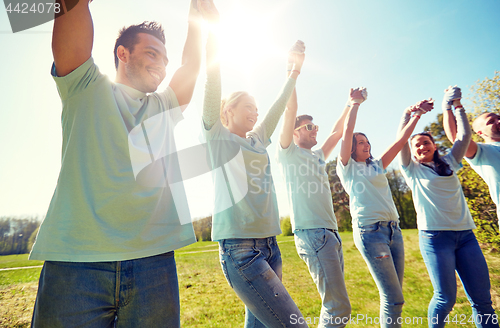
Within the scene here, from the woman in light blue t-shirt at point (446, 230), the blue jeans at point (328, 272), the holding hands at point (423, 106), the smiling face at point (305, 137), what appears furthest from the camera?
the holding hands at point (423, 106)

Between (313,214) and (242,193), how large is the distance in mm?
Result: 1078

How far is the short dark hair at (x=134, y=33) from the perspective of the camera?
158 cm

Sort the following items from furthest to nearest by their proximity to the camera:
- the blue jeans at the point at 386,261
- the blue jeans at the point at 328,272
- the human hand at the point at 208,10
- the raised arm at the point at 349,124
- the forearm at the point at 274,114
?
the raised arm at the point at 349,124 < the blue jeans at the point at 386,261 < the forearm at the point at 274,114 < the blue jeans at the point at 328,272 < the human hand at the point at 208,10

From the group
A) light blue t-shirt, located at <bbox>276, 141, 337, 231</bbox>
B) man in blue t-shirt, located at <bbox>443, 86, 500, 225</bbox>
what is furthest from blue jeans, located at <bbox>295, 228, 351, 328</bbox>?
man in blue t-shirt, located at <bbox>443, 86, 500, 225</bbox>

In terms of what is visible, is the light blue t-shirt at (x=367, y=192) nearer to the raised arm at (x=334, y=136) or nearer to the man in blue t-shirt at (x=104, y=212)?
the raised arm at (x=334, y=136)

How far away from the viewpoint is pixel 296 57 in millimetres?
2838

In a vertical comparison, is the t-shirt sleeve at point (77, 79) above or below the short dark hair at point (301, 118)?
below

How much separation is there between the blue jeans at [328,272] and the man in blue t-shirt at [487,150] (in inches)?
95.7

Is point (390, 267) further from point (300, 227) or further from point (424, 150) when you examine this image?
point (424, 150)

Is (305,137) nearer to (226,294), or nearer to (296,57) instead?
(296,57)

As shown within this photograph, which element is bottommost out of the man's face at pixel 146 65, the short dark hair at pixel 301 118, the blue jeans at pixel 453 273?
the blue jeans at pixel 453 273

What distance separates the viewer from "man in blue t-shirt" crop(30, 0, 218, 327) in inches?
41.1

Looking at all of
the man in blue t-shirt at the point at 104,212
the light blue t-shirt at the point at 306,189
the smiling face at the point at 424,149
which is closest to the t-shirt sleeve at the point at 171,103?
the man in blue t-shirt at the point at 104,212

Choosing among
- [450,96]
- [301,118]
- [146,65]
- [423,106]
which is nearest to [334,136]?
[301,118]
